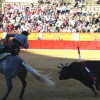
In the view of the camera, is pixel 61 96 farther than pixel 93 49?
No

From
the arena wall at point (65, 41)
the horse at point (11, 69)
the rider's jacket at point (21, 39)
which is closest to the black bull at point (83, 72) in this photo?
the horse at point (11, 69)

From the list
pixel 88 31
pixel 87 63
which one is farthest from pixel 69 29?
pixel 87 63

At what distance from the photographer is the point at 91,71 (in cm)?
700

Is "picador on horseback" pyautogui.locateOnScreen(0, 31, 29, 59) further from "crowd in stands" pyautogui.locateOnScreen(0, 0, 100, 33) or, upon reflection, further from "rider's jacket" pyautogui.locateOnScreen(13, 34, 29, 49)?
"crowd in stands" pyautogui.locateOnScreen(0, 0, 100, 33)

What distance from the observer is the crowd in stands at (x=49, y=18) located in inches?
911

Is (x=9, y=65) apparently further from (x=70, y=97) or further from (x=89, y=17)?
(x=89, y=17)

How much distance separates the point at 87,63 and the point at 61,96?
0.99 m

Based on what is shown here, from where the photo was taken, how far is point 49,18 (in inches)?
934

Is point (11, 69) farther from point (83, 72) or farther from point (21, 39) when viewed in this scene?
point (83, 72)

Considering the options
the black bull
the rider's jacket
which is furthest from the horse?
the black bull

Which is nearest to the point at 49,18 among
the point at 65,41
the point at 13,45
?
the point at 65,41

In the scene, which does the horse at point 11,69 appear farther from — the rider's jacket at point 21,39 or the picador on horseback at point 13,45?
the rider's jacket at point 21,39

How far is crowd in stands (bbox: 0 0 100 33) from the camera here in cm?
2314

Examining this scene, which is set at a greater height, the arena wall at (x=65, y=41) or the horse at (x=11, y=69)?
the horse at (x=11, y=69)
